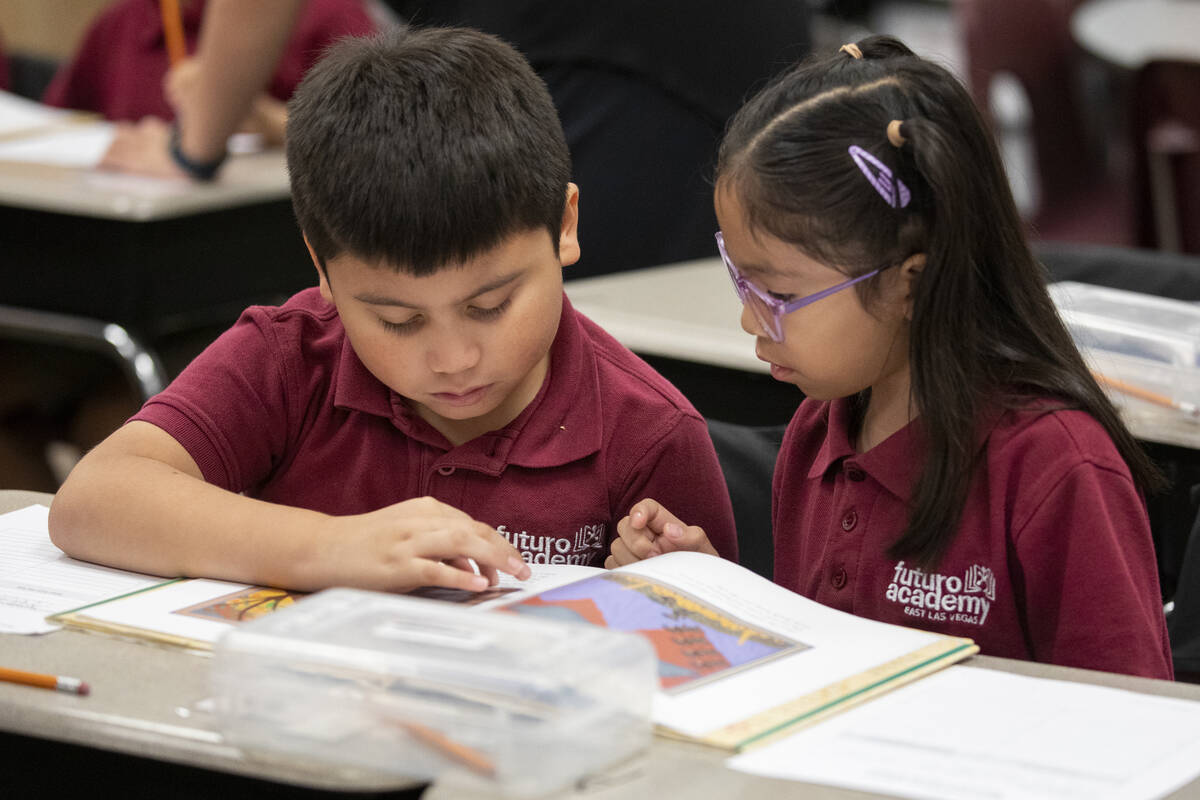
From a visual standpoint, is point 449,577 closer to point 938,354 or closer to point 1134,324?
point 938,354

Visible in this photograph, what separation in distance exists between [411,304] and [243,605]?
0.25 metres

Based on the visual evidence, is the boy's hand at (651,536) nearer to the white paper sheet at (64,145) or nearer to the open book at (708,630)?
the open book at (708,630)

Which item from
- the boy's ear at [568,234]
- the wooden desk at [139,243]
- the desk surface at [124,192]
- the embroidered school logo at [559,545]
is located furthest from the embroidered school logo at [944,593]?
the wooden desk at [139,243]

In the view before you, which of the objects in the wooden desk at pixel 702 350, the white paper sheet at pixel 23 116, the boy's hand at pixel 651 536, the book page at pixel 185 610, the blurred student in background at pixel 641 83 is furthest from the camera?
the white paper sheet at pixel 23 116

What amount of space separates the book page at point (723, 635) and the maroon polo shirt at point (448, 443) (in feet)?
0.67

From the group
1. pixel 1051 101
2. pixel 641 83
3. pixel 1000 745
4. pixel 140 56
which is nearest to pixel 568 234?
pixel 1000 745

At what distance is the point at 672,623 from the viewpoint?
95 centimetres

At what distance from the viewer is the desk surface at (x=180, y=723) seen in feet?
2.51

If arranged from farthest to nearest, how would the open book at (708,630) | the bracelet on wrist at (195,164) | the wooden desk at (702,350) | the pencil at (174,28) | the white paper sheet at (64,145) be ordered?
1. the pencil at (174,28)
2. the white paper sheet at (64,145)
3. the bracelet on wrist at (195,164)
4. the wooden desk at (702,350)
5. the open book at (708,630)

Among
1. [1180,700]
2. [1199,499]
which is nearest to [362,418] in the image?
[1180,700]

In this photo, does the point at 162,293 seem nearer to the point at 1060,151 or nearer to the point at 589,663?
the point at 589,663

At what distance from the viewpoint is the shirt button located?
1196 mm

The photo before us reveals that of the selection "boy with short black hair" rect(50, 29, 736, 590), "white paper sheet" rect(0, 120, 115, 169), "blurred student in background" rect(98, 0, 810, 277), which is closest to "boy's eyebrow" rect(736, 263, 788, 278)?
"boy with short black hair" rect(50, 29, 736, 590)

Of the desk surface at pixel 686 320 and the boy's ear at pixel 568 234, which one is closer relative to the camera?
the boy's ear at pixel 568 234
